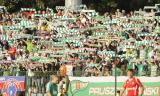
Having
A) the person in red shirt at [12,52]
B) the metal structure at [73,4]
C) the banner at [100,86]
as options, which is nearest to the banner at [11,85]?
the banner at [100,86]

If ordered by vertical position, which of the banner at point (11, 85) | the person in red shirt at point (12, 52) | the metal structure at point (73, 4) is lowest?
the banner at point (11, 85)

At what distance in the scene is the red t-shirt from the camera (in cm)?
2117

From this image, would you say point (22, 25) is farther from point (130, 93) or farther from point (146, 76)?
point (130, 93)

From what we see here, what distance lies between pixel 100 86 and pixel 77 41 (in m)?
7.71

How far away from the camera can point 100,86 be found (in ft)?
80.5

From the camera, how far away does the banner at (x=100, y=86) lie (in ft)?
79.6

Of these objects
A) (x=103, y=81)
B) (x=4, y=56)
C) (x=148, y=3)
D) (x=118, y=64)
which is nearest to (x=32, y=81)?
(x=103, y=81)

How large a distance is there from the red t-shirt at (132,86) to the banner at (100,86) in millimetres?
2838

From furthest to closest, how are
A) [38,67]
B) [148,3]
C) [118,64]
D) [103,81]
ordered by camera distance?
[148,3], [38,67], [118,64], [103,81]

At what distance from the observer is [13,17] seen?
3453 cm

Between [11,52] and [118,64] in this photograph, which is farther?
[11,52]

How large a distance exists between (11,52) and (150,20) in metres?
6.63

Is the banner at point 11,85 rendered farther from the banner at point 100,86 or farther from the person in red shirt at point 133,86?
the person in red shirt at point 133,86

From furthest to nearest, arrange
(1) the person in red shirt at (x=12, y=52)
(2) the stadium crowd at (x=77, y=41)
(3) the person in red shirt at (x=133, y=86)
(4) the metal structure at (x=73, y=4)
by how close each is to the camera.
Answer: (4) the metal structure at (x=73, y=4) < (1) the person in red shirt at (x=12, y=52) < (2) the stadium crowd at (x=77, y=41) < (3) the person in red shirt at (x=133, y=86)
